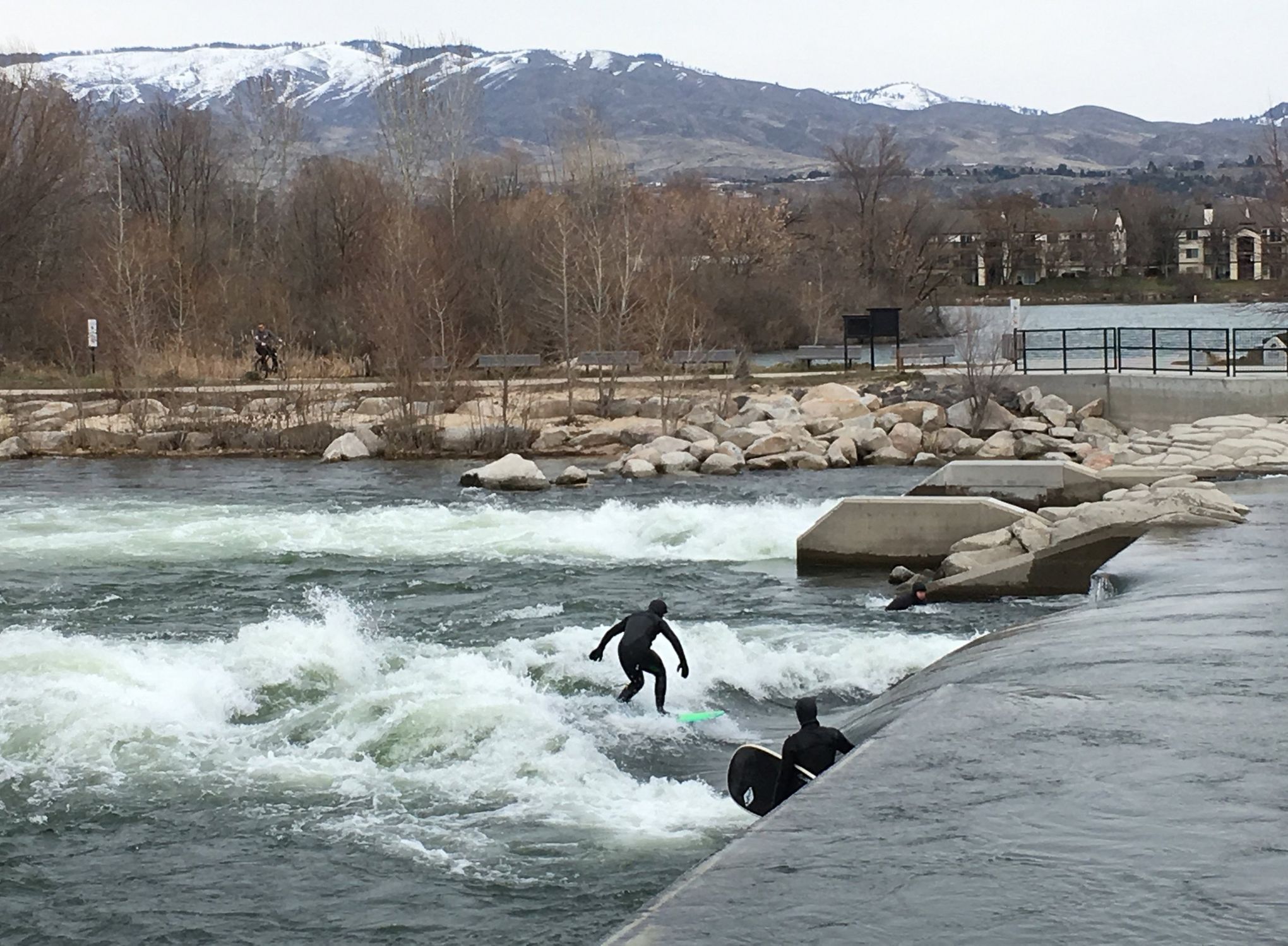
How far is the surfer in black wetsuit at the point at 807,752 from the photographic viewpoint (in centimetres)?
1072

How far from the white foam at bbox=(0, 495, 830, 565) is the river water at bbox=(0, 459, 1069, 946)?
0.30 ft

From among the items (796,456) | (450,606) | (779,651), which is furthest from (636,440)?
(779,651)

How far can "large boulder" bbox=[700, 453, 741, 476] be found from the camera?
111 ft

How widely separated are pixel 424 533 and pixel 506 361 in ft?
64.0

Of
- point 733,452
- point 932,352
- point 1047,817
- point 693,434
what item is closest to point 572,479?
point 733,452

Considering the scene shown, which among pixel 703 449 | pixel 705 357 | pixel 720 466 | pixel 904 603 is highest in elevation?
pixel 705 357

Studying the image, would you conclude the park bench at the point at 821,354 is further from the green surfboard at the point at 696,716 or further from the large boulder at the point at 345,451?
the green surfboard at the point at 696,716

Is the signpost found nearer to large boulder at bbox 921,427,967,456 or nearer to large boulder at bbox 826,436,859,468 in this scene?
large boulder at bbox 921,427,967,456

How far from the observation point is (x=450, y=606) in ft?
66.3

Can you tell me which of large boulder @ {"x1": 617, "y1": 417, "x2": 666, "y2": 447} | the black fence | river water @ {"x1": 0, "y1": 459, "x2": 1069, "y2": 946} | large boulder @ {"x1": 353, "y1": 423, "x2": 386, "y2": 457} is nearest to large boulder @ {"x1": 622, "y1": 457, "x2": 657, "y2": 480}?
large boulder @ {"x1": 617, "y1": 417, "x2": 666, "y2": 447}

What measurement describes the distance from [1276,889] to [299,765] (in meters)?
8.45

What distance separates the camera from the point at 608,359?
1721 inches

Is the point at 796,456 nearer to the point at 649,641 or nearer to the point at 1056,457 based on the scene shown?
the point at 1056,457

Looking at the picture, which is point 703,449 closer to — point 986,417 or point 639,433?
point 639,433
